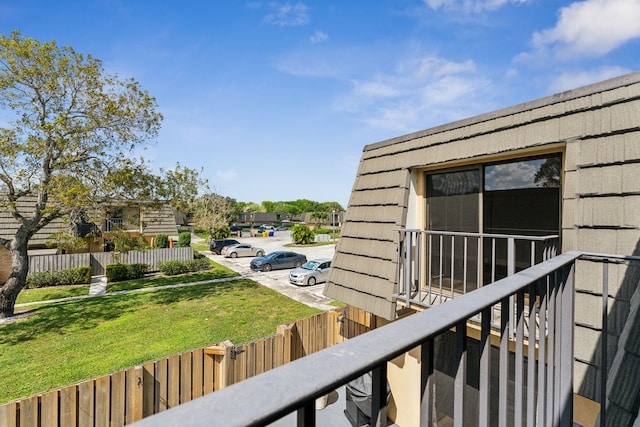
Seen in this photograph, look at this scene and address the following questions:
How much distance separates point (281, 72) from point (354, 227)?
7221 millimetres

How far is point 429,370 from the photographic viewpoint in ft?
2.32

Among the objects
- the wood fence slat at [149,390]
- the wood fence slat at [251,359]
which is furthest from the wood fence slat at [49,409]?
the wood fence slat at [251,359]

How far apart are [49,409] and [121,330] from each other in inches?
216

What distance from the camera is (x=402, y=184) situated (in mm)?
4395

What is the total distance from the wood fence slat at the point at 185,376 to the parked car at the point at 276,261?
1247cm

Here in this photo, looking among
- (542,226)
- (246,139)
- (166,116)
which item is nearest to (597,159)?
(542,226)

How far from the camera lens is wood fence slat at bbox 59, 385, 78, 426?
12.6 ft

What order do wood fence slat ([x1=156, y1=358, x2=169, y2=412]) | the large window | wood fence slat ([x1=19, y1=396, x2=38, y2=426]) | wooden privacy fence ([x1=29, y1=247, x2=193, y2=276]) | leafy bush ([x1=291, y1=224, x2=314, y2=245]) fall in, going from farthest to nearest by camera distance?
leafy bush ([x1=291, y1=224, x2=314, y2=245]), wooden privacy fence ([x1=29, y1=247, x2=193, y2=276]), wood fence slat ([x1=156, y1=358, x2=169, y2=412]), wood fence slat ([x1=19, y1=396, x2=38, y2=426]), the large window

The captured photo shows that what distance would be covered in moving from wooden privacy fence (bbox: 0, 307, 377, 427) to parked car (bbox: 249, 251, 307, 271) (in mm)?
11364

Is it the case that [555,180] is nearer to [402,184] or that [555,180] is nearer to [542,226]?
[542,226]

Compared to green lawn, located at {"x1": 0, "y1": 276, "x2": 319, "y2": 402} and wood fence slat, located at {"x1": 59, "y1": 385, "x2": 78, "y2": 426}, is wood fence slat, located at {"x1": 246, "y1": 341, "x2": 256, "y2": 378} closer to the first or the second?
wood fence slat, located at {"x1": 59, "y1": 385, "x2": 78, "y2": 426}

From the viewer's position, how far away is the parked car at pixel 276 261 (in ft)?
57.0

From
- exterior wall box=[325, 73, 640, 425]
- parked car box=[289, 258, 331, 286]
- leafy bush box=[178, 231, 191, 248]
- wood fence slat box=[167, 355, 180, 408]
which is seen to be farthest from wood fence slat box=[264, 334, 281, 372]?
leafy bush box=[178, 231, 191, 248]

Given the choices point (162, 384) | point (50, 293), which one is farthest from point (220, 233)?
point (162, 384)
